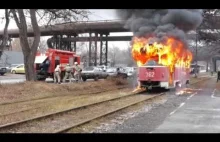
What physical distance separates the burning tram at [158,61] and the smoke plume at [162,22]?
45cm

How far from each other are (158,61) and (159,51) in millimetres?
691

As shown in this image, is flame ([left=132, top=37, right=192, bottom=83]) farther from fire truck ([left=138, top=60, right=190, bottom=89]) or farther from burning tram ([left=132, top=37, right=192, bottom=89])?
fire truck ([left=138, top=60, right=190, bottom=89])

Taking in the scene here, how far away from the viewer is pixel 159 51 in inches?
859

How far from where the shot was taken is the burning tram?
68.5ft

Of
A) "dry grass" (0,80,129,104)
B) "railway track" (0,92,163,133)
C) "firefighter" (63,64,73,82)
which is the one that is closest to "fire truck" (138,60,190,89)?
"dry grass" (0,80,129,104)

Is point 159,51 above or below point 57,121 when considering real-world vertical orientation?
above

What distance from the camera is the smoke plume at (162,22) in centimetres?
2156

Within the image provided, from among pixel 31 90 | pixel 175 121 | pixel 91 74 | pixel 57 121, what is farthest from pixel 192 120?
pixel 91 74

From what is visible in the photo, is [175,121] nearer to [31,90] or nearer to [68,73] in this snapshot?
[31,90]

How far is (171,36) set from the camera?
22.2 meters

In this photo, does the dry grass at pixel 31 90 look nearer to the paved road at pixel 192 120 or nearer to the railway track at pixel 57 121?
the railway track at pixel 57 121

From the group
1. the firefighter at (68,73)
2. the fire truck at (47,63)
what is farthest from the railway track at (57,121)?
the fire truck at (47,63)

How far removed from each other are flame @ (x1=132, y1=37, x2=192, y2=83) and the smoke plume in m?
0.41

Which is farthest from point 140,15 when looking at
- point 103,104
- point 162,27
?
point 103,104
